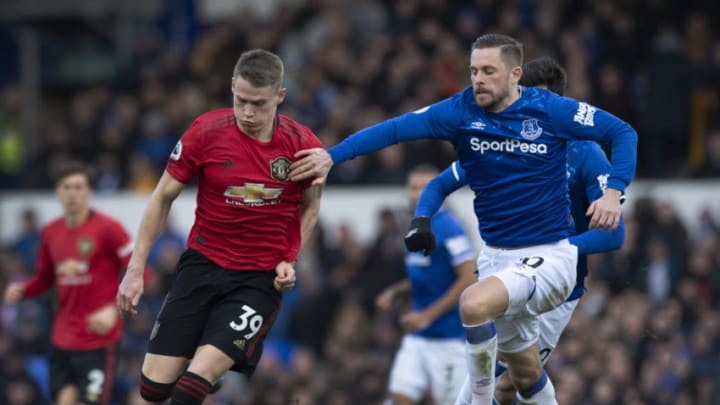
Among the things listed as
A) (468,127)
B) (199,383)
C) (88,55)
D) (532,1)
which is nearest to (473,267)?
(468,127)

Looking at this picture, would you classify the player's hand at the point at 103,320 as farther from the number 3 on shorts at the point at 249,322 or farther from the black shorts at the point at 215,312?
A: the number 3 on shorts at the point at 249,322

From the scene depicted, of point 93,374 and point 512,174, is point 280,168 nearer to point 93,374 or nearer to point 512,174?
point 512,174

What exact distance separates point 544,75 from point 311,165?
179cm

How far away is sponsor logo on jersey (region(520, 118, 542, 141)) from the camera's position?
299 inches

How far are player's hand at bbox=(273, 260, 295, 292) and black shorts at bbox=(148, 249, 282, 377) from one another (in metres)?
0.10

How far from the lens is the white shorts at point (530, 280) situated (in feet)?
24.7

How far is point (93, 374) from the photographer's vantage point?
10.1m

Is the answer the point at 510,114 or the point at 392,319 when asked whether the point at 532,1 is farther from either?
the point at 510,114

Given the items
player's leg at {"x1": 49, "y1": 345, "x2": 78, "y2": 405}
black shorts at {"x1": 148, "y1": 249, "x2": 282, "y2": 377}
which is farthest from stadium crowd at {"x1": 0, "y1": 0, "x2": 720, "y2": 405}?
black shorts at {"x1": 148, "y1": 249, "x2": 282, "y2": 377}

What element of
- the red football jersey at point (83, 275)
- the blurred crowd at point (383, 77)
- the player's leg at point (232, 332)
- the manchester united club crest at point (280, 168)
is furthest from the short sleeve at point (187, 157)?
the blurred crowd at point (383, 77)

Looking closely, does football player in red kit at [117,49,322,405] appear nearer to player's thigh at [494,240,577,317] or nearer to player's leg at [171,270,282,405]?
player's leg at [171,270,282,405]

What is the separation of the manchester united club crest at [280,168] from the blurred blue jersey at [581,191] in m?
0.93

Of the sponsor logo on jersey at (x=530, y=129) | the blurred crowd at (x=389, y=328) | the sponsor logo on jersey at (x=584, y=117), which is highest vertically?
the sponsor logo on jersey at (x=584, y=117)

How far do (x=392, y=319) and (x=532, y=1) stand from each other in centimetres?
568
